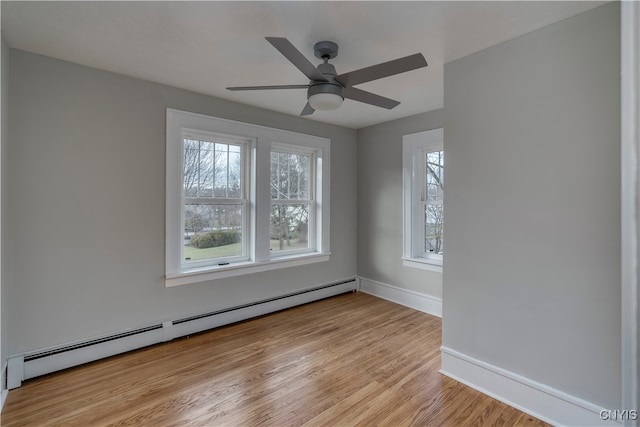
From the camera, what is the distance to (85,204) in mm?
2488

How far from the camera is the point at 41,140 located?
7.59 feet

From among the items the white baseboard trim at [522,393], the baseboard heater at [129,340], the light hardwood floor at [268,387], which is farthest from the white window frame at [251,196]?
the white baseboard trim at [522,393]

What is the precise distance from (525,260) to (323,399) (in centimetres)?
165

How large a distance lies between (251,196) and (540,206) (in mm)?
2751

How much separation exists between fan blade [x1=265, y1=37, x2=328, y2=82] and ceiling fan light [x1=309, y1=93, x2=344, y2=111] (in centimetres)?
10

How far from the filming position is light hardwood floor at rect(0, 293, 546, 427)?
6.23 ft

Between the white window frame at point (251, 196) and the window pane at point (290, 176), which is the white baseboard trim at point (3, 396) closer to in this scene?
the white window frame at point (251, 196)

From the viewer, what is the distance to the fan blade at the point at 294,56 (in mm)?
1504

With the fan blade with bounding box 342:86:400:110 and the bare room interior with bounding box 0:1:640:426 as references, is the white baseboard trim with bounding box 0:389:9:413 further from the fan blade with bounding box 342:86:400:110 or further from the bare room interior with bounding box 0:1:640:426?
the fan blade with bounding box 342:86:400:110

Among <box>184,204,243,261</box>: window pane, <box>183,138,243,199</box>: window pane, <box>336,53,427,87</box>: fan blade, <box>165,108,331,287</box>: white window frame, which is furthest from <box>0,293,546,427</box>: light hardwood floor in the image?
<box>336,53,427,87</box>: fan blade

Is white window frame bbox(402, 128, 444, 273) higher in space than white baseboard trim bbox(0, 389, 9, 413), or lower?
higher

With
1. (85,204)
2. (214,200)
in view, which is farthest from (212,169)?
(85,204)

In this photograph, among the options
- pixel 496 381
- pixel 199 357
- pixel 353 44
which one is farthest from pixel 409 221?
pixel 199 357

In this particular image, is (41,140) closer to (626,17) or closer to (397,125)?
(626,17)
